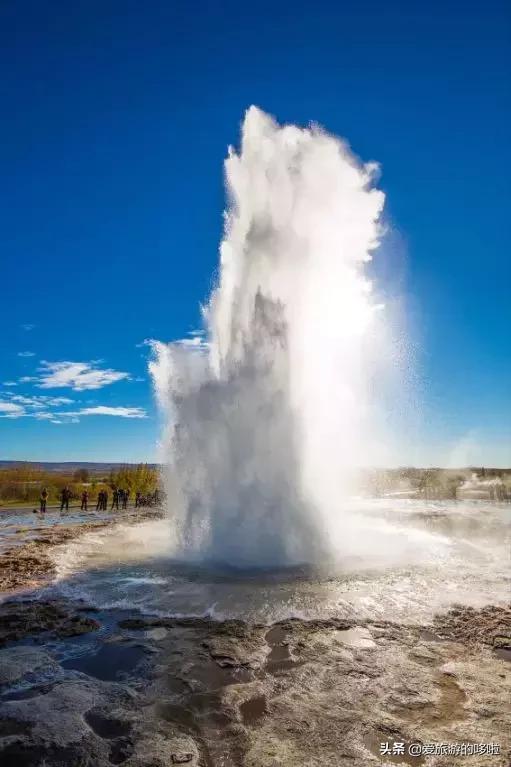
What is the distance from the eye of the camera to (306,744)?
16.1 feet

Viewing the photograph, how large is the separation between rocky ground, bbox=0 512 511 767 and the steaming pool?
2.90 ft

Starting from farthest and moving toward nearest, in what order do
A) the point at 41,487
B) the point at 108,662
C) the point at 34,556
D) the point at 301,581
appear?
the point at 41,487 < the point at 34,556 < the point at 301,581 < the point at 108,662

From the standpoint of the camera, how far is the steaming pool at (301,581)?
30.9 feet

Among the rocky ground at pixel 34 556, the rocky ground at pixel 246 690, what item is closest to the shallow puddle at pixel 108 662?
the rocky ground at pixel 246 690

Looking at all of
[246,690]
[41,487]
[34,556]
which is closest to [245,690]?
[246,690]

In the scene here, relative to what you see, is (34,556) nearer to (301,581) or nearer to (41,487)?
(301,581)

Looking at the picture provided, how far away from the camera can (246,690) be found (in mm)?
6078

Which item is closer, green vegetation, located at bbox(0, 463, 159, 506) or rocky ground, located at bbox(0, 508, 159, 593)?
rocky ground, located at bbox(0, 508, 159, 593)

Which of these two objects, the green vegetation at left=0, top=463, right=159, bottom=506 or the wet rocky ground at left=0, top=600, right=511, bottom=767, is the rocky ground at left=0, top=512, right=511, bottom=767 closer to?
the wet rocky ground at left=0, top=600, right=511, bottom=767

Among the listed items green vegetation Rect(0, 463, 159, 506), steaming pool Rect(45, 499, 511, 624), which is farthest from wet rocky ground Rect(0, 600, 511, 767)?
green vegetation Rect(0, 463, 159, 506)

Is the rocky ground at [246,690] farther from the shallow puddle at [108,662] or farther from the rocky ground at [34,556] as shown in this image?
the rocky ground at [34,556]

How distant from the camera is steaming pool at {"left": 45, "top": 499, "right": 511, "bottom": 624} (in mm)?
9422

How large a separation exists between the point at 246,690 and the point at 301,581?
556 cm

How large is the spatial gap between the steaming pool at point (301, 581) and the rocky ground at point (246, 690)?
883 mm
